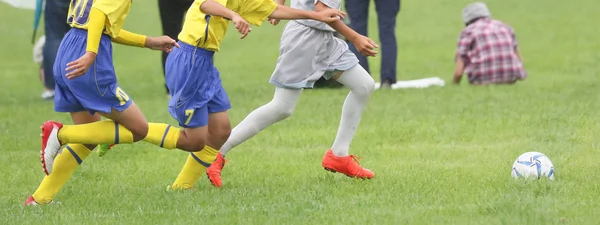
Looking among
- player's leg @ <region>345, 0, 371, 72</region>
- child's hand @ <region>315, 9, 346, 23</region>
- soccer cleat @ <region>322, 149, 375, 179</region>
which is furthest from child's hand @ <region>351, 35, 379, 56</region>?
player's leg @ <region>345, 0, 371, 72</region>

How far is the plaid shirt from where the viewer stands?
1277cm

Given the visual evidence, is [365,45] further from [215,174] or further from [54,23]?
[54,23]

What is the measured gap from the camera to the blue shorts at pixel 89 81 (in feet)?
19.6

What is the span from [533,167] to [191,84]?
6.51 ft

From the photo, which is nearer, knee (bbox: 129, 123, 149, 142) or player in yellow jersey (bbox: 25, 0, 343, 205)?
player in yellow jersey (bbox: 25, 0, 343, 205)

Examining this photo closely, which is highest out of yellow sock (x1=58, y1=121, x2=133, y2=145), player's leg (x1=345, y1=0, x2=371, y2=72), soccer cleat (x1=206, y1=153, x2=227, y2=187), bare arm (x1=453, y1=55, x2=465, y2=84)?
yellow sock (x1=58, y1=121, x2=133, y2=145)

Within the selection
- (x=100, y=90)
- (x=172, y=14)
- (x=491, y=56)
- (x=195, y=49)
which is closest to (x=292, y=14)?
(x=195, y=49)

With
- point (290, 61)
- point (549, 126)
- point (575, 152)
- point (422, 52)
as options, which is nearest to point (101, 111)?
point (290, 61)

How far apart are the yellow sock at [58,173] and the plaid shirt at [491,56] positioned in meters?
7.23

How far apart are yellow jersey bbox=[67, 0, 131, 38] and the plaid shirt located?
7311 millimetres

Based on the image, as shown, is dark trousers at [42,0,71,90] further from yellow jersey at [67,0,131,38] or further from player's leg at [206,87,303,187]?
yellow jersey at [67,0,131,38]

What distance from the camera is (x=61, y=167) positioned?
6.28 m

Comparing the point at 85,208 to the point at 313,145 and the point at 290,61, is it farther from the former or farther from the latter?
the point at 313,145

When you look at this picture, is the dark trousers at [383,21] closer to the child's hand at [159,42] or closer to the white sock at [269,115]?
the white sock at [269,115]
